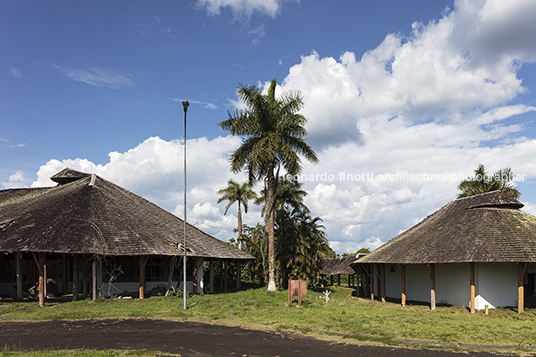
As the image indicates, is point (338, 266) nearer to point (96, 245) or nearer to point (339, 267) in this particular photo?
point (339, 267)

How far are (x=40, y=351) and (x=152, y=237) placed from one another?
15884 mm

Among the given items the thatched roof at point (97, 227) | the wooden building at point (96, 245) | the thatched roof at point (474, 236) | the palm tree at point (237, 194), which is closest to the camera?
the thatched roof at point (474, 236)

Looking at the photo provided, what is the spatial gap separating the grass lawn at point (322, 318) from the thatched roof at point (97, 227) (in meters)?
3.31

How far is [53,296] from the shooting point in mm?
25172

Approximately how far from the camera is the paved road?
463 inches

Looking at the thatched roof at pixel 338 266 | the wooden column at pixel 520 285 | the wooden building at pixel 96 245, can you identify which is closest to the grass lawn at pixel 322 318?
the wooden column at pixel 520 285

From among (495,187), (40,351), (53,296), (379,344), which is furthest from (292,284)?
(495,187)

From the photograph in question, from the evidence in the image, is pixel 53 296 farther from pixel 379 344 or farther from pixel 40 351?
pixel 379 344

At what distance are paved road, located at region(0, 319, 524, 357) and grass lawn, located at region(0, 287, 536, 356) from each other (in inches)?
52.7

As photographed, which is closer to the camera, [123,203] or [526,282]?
[526,282]

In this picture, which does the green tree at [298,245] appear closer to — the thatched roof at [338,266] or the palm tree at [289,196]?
the palm tree at [289,196]

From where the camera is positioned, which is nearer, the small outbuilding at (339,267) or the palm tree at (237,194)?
the small outbuilding at (339,267)

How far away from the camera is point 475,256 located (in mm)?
21203

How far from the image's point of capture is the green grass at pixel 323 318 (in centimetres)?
1416
